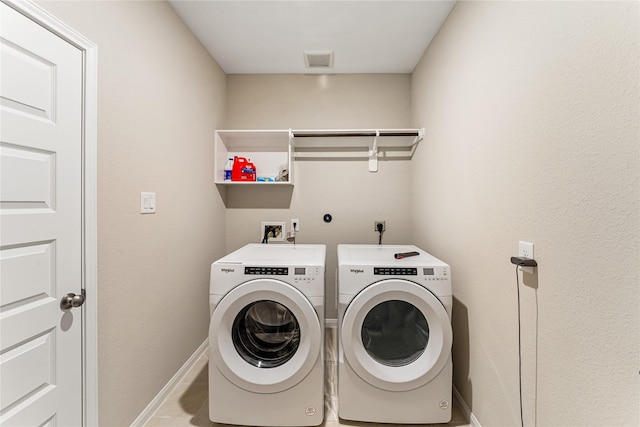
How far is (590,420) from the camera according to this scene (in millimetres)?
898

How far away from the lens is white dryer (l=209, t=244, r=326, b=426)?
150cm

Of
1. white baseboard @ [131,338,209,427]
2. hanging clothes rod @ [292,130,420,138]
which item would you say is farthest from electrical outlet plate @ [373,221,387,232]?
white baseboard @ [131,338,209,427]

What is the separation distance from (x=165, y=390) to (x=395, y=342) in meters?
1.45

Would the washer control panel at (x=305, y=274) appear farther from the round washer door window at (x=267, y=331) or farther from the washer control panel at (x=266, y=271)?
the round washer door window at (x=267, y=331)

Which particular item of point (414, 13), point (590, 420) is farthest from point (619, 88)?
point (414, 13)

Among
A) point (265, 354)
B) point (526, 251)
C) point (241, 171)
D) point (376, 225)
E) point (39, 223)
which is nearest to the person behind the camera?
point (39, 223)

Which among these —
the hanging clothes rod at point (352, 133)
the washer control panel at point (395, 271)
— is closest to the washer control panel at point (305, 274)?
the washer control panel at point (395, 271)

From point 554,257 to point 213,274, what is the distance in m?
1.50

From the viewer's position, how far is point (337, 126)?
2.74m

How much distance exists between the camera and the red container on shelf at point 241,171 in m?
2.61

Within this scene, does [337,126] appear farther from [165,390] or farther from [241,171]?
[165,390]

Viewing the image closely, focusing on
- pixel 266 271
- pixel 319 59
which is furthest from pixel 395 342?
pixel 319 59

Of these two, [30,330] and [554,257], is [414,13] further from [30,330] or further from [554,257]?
[30,330]

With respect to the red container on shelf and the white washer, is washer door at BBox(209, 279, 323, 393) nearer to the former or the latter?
the white washer
